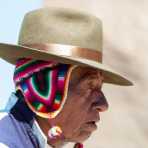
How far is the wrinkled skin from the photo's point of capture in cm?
189

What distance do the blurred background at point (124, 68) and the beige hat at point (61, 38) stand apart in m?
0.86

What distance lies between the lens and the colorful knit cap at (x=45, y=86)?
184 centimetres

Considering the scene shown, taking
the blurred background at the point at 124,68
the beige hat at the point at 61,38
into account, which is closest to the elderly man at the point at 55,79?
the beige hat at the point at 61,38

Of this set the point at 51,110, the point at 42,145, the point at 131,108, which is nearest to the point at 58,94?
the point at 51,110

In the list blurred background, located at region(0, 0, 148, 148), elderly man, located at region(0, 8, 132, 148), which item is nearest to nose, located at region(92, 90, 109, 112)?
elderly man, located at region(0, 8, 132, 148)

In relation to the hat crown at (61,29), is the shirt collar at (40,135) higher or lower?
lower

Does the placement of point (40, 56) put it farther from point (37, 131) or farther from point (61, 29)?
point (37, 131)

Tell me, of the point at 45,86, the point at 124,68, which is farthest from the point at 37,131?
the point at 124,68

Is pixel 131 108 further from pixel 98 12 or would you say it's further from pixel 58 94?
pixel 58 94

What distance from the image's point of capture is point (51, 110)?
1.84m

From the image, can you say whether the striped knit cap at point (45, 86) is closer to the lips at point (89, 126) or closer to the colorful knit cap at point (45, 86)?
the colorful knit cap at point (45, 86)

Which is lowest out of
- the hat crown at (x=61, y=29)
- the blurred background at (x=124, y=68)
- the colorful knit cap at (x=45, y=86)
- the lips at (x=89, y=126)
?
the blurred background at (x=124, y=68)

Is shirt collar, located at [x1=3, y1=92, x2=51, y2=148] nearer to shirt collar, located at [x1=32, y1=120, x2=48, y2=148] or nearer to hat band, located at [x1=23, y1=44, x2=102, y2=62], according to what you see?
shirt collar, located at [x1=32, y1=120, x2=48, y2=148]

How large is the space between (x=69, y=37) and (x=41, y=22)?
0.11 meters
